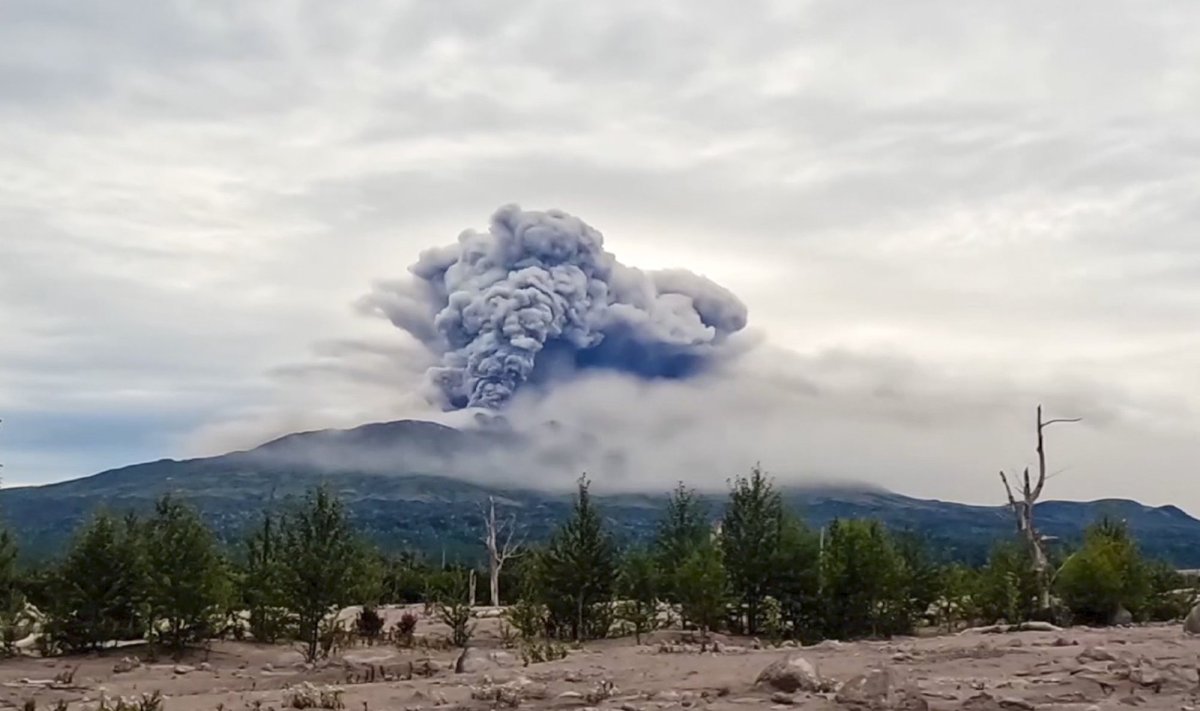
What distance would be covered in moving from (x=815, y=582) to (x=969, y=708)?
23.0 meters

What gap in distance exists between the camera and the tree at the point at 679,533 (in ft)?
131

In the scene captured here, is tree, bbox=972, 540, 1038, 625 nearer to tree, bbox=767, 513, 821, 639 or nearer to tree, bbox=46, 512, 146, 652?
tree, bbox=767, 513, 821, 639

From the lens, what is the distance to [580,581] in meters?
36.1

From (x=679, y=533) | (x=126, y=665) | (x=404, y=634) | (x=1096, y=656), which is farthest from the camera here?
(x=679, y=533)

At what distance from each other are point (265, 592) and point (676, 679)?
20.3 m

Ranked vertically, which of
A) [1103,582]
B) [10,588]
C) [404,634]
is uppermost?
[10,588]

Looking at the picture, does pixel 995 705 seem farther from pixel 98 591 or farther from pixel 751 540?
pixel 98 591

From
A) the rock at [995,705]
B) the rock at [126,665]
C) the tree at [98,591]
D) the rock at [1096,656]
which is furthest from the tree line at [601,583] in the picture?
the rock at [995,705]

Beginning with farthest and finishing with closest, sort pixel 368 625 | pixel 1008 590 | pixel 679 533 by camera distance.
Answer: pixel 679 533, pixel 1008 590, pixel 368 625

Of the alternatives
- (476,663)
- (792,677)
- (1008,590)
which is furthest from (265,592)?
(1008,590)

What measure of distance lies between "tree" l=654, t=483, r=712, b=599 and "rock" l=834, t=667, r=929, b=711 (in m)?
23.7

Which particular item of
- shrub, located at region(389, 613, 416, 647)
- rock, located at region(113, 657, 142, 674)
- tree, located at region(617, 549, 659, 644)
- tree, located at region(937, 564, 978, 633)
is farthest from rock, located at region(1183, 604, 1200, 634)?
rock, located at region(113, 657, 142, 674)

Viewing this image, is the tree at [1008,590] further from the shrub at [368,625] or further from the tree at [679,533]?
the shrub at [368,625]

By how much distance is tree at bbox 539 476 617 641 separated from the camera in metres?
36.0
